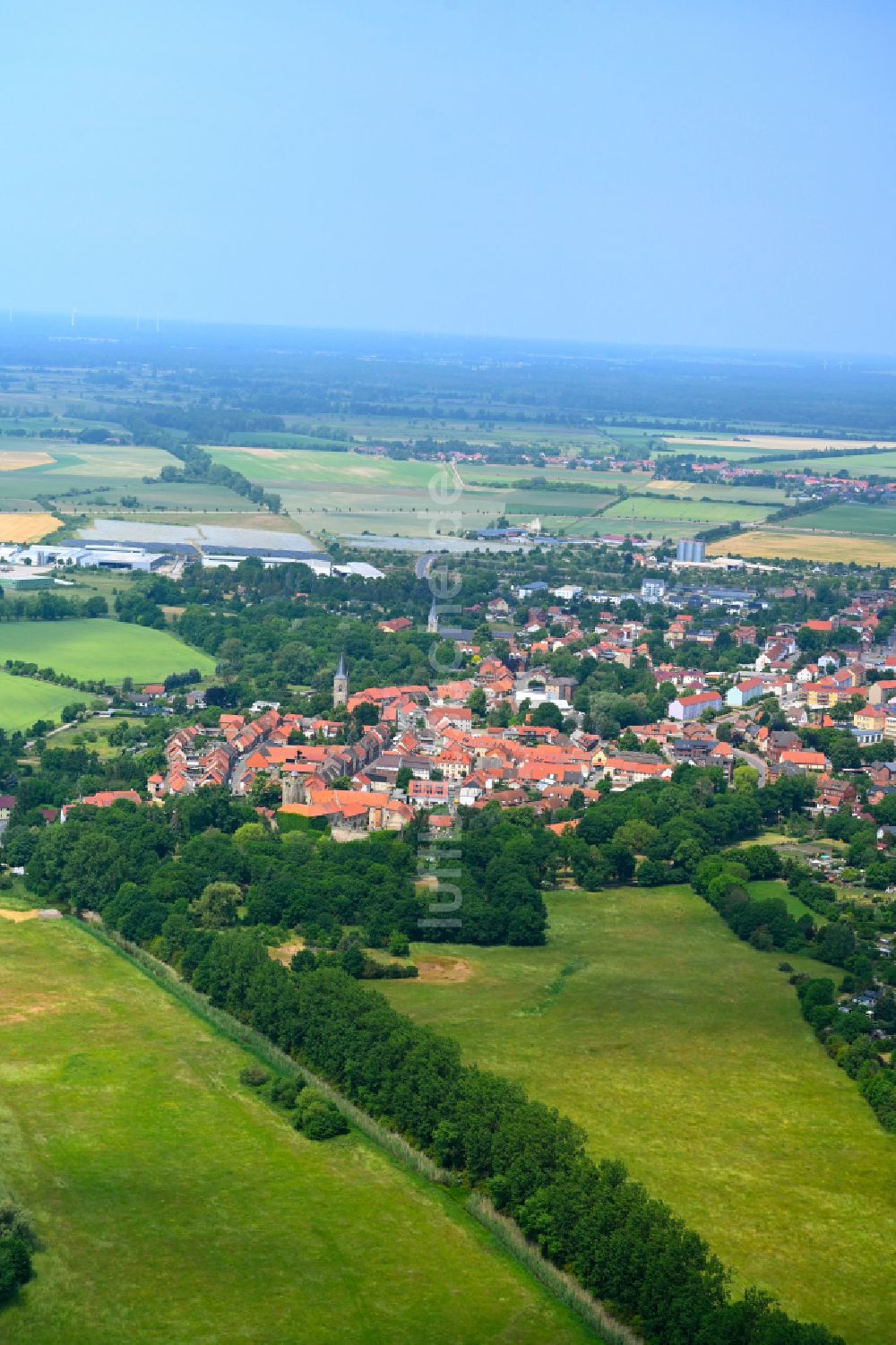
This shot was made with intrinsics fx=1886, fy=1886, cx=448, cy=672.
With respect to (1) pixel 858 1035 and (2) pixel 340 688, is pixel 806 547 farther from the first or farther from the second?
(1) pixel 858 1035

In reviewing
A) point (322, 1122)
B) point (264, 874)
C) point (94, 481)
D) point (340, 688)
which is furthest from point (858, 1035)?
point (94, 481)

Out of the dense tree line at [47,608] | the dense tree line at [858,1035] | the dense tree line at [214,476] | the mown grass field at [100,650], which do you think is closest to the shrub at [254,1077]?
the dense tree line at [858,1035]

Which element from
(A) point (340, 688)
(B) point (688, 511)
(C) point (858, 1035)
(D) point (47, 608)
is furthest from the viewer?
(B) point (688, 511)

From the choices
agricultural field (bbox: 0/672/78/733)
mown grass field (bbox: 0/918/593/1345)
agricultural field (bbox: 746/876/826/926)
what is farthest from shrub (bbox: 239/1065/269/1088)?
agricultural field (bbox: 0/672/78/733)

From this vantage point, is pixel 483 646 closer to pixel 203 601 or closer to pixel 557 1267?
pixel 203 601

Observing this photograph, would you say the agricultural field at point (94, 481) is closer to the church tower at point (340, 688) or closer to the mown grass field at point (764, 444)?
the mown grass field at point (764, 444)

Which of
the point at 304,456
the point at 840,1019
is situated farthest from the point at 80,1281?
the point at 304,456
